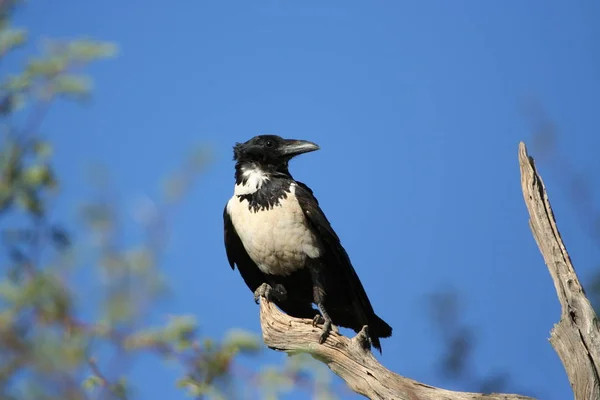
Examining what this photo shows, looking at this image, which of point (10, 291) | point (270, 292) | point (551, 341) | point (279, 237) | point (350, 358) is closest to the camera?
point (10, 291)

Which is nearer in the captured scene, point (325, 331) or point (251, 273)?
point (325, 331)

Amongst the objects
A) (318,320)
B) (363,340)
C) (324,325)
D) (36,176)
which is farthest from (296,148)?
(36,176)

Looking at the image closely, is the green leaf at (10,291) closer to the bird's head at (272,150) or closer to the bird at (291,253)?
the bird at (291,253)

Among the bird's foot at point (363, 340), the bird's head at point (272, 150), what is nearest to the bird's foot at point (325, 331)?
the bird's foot at point (363, 340)

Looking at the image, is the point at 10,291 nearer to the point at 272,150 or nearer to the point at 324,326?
the point at 324,326

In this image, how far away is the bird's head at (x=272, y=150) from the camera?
8523mm

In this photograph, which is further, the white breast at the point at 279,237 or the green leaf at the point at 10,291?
the white breast at the point at 279,237

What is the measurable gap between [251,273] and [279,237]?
0.68 meters

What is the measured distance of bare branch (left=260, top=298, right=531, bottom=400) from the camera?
19.2 ft

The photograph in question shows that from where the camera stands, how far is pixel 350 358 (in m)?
6.40

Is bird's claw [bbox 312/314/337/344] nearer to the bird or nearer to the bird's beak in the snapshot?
the bird

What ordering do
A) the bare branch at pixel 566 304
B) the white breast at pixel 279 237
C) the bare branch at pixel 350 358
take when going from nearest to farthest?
1. the bare branch at pixel 566 304
2. the bare branch at pixel 350 358
3. the white breast at pixel 279 237

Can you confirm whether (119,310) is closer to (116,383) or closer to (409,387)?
(116,383)

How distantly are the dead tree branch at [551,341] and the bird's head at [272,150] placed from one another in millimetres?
2137
